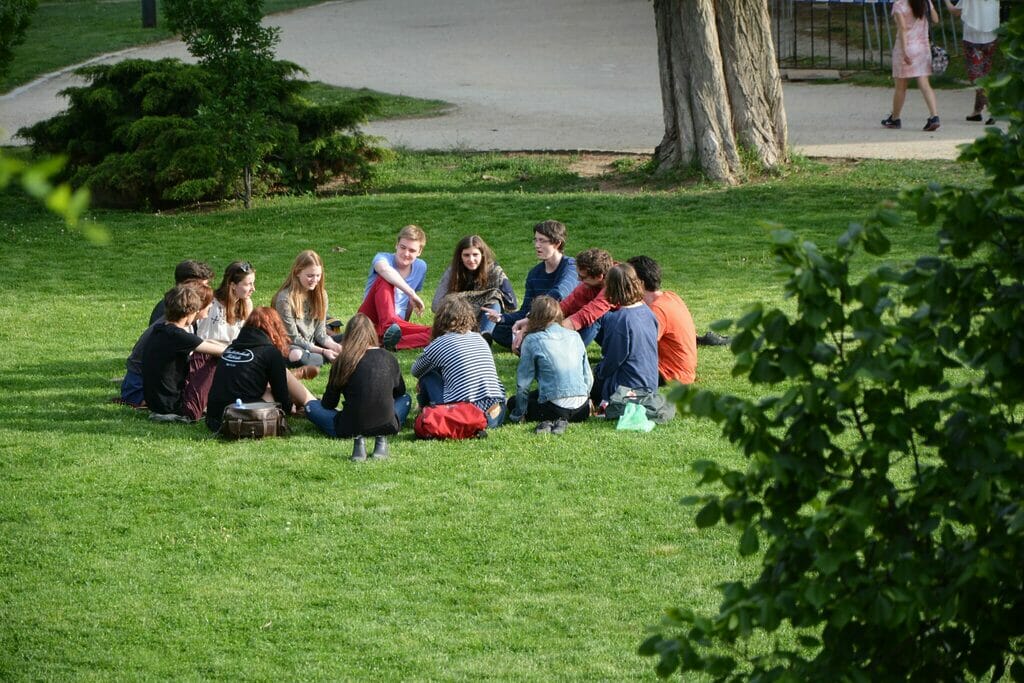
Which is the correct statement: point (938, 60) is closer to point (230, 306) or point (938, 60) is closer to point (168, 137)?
point (168, 137)

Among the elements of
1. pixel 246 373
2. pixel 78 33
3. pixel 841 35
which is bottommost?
pixel 246 373

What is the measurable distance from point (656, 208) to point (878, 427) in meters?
12.3

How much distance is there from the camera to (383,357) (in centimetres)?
871

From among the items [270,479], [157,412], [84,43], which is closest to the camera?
[270,479]

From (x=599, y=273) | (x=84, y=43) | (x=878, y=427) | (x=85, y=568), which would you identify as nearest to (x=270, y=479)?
(x=85, y=568)

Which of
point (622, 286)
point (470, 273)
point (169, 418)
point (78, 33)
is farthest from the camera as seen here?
point (78, 33)

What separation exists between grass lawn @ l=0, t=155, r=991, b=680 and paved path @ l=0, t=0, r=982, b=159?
25.4ft

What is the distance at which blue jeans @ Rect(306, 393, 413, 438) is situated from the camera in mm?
9000

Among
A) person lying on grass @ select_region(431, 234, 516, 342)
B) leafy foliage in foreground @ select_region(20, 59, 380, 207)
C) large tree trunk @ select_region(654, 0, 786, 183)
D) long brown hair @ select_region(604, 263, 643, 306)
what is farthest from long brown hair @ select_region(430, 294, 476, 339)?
leafy foliage in foreground @ select_region(20, 59, 380, 207)

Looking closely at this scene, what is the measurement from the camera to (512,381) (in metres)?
10.4

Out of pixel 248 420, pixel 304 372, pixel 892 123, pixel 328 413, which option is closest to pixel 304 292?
pixel 304 372

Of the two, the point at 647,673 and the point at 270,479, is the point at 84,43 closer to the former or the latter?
the point at 270,479

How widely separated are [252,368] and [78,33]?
24.4 m

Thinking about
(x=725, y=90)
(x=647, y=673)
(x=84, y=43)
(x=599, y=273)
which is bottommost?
(x=647, y=673)
